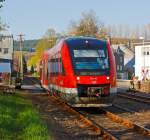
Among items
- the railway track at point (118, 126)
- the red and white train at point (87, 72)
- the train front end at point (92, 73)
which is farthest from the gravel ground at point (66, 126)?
the train front end at point (92, 73)

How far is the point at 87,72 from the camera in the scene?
2253 cm

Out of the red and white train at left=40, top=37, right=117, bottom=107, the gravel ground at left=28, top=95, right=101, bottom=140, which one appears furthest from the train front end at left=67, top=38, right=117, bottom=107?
the gravel ground at left=28, top=95, right=101, bottom=140

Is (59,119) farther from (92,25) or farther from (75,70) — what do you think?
(92,25)

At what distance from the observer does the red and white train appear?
22.1 metres

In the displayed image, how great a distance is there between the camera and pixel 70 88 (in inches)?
881

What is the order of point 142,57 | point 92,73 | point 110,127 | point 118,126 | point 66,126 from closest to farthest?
point 110,127
point 118,126
point 66,126
point 92,73
point 142,57

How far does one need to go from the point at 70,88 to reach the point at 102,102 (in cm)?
145

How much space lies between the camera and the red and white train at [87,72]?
72.6 feet

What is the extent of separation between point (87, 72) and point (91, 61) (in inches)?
27.5

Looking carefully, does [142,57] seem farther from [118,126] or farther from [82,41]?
[118,126]

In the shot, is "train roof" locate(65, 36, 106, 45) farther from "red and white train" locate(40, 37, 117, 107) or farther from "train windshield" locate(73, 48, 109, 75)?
"train windshield" locate(73, 48, 109, 75)

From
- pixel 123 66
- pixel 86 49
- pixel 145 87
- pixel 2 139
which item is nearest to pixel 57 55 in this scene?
pixel 86 49

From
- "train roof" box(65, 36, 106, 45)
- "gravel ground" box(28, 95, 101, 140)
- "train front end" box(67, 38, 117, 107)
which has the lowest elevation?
"gravel ground" box(28, 95, 101, 140)

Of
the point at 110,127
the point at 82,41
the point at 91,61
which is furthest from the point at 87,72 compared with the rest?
the point at 110,127
